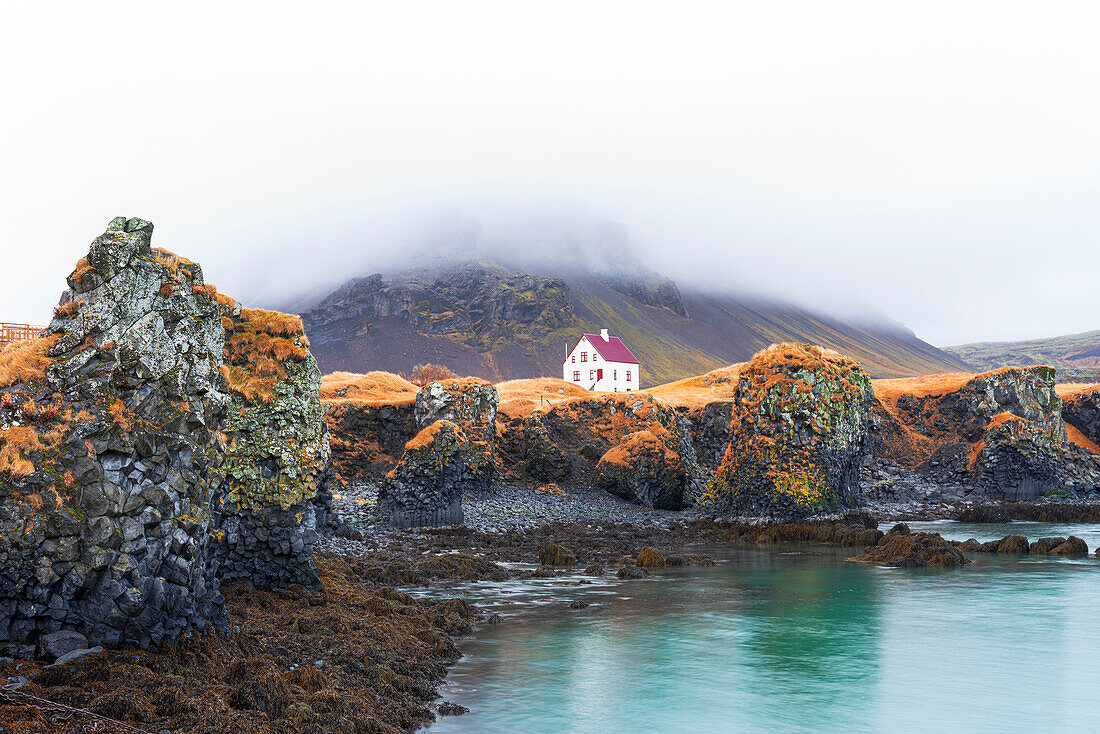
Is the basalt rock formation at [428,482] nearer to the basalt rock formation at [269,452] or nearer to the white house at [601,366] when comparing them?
the basalt rock formation at [269,452]

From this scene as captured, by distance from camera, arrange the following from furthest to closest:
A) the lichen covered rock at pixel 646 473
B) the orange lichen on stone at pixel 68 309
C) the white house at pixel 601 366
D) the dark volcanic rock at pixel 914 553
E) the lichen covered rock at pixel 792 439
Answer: the white house at pixel 601 366
the lichen covered rock at pixel 646 473
the lichen covered rock at pixel 792 439
the dark volcanic rock at pixel 914 553
the orange lichen on stone at pixel 68 309

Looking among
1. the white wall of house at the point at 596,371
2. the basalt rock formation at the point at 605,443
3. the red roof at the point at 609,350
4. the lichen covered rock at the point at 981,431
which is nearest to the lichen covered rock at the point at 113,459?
the basalt rock formation at the point at 605,443

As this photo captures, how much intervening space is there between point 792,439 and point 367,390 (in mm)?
35679

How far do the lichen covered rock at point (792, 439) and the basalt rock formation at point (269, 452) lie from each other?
122ft

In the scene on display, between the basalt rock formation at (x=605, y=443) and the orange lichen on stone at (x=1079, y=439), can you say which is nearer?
the basalt rock formation at (x=605, y=443)

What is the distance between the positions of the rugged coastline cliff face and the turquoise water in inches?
→ 240

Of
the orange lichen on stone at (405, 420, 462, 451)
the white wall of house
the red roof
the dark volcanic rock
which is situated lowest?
the dark volcanic rock

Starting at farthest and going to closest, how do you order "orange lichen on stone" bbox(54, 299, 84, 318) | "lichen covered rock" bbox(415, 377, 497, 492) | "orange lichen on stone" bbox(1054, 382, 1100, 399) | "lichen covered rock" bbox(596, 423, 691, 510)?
"orange lichen on stone" bbox(1054, 382, 1100, 399) → "lichen covered rock" bbox(596, 423, 691, 510) → "lichen covered rock" bbox(415, 377, 497, 492) → "orange lichen on stone" bbox(54, 299, 84, 318)

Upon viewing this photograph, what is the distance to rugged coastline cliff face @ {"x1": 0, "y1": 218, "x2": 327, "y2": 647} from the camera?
1366 cm

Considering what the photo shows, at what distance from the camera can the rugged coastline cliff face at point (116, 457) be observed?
44.8 ft

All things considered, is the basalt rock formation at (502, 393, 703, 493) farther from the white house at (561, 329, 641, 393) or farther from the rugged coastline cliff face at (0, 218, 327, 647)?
the rugged coastline cliff face at (0, 218, 327, 647)

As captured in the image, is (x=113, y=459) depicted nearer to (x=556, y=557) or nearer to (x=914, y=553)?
(x=556, y=557)

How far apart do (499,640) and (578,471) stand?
43.5 meters

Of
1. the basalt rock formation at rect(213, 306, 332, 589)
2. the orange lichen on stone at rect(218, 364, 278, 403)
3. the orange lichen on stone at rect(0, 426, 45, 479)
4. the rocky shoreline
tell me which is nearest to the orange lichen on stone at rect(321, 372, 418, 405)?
the rocky shoreline
